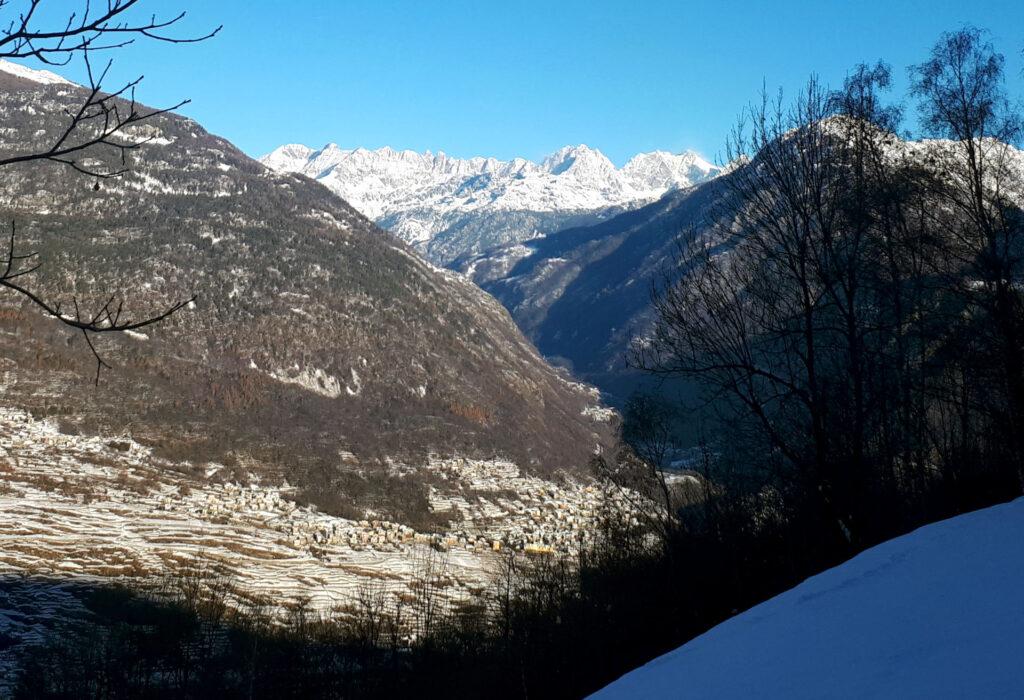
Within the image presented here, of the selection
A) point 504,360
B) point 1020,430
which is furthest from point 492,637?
point 504,360

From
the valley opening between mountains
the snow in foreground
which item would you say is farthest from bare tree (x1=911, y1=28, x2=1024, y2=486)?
the snow in foreground

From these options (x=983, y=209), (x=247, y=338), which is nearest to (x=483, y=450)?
(x=247, y=338)

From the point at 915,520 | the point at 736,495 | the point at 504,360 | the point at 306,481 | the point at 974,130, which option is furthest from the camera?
the point at 504,360

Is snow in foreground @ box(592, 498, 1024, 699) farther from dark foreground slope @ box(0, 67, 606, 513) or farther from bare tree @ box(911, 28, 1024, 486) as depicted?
dark foreground slope @ box(0, 67, 606, 513)

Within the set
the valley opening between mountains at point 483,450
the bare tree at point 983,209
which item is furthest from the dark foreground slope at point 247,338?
the bare tree at point 983,209

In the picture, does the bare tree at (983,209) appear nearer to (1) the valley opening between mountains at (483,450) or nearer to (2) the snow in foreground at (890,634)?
(1) the valley opening between mountains at (483,450)

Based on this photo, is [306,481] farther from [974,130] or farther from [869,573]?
[869,573]

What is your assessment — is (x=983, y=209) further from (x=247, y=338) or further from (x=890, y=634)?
(x=247, y=338)
